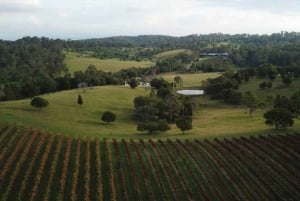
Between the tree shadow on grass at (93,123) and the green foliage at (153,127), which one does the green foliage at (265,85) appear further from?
the green foliage at (153,127)

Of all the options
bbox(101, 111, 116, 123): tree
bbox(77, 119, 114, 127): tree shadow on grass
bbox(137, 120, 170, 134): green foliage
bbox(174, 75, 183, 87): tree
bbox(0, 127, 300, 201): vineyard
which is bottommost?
bbox(174, 75, 183, 87): tree

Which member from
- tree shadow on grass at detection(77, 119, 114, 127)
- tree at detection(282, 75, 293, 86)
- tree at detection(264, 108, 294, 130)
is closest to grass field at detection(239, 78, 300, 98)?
tree at detection(282, 75, 293, 86)

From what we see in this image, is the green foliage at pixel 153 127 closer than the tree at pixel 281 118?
No

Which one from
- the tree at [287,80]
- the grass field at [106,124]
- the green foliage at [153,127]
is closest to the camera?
the grass field at [106,124]

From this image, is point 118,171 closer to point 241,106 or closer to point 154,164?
point 154,164

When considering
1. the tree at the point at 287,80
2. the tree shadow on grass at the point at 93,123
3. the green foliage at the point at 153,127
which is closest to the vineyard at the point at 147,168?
the green foliage at the point at 153,127

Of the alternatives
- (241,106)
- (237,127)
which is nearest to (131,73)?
(241,106)

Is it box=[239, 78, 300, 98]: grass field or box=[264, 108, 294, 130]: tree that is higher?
box=[264, 108, 294, 130]: tree

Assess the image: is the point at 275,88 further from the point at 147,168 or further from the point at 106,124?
the point at 147,168

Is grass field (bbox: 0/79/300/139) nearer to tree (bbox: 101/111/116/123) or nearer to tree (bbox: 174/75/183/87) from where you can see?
tree (bbox: 101/111/116/123)
